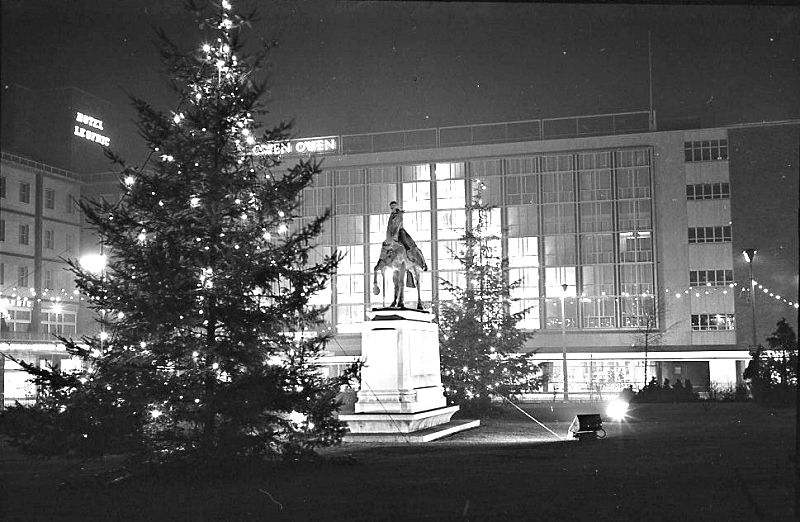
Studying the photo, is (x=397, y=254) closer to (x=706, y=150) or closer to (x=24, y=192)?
(x=706, y=150)

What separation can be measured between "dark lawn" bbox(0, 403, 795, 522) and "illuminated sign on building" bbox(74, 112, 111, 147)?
87.5 m

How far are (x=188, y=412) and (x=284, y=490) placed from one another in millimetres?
2408

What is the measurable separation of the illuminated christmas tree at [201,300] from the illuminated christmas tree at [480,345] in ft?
71.4

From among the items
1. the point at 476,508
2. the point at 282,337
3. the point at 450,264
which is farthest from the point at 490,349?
the point at 450,264

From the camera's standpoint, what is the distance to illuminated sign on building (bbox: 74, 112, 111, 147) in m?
103

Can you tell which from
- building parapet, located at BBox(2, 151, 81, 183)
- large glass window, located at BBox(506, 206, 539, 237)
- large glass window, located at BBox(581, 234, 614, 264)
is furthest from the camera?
large glass window, located at BBox(506, 206, 539, 237)

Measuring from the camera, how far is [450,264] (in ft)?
273

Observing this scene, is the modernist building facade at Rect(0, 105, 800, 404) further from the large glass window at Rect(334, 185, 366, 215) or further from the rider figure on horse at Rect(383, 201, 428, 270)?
the rider figure on horse at Rect(383, 201, 428, 270)

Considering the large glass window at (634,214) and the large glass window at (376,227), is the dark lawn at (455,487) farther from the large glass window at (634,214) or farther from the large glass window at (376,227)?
the large glass window at (376,227)

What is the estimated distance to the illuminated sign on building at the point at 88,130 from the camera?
10310 cm

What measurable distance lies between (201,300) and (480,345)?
81.5 feet

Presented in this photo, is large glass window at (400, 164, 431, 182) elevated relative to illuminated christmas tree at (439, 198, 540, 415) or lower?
elevated

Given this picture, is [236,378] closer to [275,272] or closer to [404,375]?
[275,272]

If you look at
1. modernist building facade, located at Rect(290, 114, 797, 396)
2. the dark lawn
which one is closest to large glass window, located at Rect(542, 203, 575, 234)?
modernist building facade, located at Rect(290, 114, 797, 396)
